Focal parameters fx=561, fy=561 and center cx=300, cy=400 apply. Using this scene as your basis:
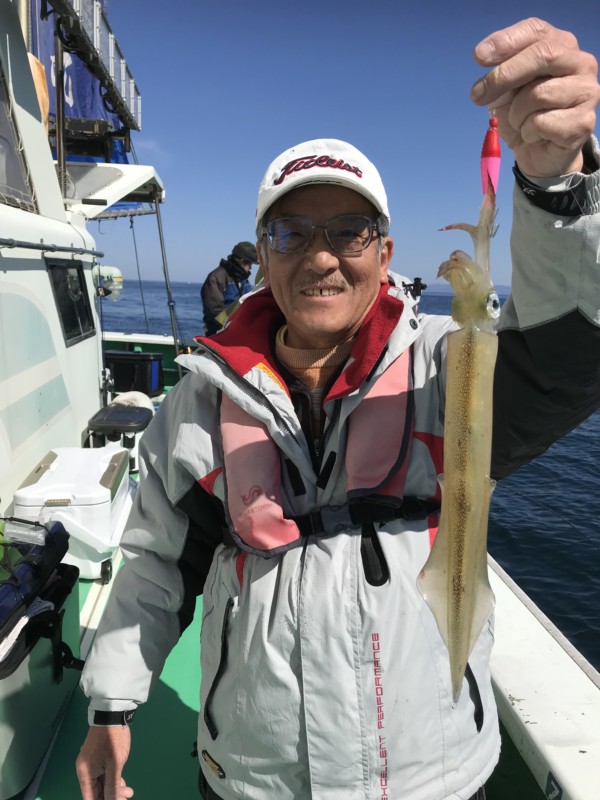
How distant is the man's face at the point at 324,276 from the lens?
2090 millimetres

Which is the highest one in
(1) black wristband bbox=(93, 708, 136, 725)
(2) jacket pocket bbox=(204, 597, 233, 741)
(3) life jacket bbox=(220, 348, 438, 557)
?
(3) life jacket bbox=(220, 348, 438, 557)

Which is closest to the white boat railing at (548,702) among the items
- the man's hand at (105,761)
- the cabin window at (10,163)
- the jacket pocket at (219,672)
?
the jacket pocket at (219,672)

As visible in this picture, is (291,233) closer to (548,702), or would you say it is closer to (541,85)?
(541,85)

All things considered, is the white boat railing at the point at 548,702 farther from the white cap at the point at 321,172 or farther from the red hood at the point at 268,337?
the white cap at the point at 321,172

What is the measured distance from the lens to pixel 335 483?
1.94 metres

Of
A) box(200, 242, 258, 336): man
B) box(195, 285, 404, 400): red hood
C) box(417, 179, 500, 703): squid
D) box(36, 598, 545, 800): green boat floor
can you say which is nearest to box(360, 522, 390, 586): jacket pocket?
box(417, 179, 500, 703): squid

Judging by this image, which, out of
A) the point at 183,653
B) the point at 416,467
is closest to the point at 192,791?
the point at 183,653

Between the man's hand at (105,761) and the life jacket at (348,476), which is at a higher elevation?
the life jacket at (348,476)

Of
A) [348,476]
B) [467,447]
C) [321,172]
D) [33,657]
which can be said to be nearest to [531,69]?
[467,447]

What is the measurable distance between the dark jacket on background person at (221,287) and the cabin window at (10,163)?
4879 millimetres

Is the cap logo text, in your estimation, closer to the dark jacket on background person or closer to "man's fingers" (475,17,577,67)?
"man's fingers" (475,17,577,67)

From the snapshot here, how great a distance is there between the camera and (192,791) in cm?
307

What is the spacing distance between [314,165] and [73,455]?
3556 mm

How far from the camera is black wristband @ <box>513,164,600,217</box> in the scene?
1399 millimetres
